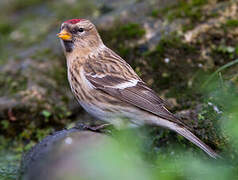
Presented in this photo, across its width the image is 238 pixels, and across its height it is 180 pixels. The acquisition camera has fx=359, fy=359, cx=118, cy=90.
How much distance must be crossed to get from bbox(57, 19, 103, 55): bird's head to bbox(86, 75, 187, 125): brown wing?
0.52 metres

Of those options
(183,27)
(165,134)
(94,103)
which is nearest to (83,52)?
(94,103)

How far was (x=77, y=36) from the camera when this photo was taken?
16.2ft

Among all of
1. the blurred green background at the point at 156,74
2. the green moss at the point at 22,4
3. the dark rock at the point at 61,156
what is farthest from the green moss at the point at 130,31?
the green moss at the point at 22,4

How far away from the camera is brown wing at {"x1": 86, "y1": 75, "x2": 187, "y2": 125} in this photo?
14.6 feet

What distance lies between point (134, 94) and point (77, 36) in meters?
1.16

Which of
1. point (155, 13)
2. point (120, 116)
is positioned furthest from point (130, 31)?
point (120, 116)

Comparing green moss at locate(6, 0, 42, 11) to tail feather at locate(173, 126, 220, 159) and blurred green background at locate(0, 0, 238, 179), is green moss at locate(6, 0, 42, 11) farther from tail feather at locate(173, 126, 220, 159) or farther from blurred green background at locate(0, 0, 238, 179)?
tail feather at locate(173, 126, 220, 159)

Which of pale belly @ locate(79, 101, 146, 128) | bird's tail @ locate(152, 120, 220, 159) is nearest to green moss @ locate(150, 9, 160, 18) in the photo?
pale belly @ locate(79, 101, 146, 128)

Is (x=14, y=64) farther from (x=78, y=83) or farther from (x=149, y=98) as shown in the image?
(x=149, y=98)

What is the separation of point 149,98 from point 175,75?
138cm

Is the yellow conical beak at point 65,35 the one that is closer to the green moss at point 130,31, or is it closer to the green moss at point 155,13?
the green moss at point 130,31

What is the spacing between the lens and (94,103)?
4.55 metres

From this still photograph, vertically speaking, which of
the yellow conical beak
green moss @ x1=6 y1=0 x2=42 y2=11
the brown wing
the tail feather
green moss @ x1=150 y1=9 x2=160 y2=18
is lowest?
the tail feather

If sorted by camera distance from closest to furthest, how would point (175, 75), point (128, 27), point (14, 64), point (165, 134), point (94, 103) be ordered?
point (94, 103)
point (165, 134)
point (175, 75)
point (128, 27)
point (14, 64)
